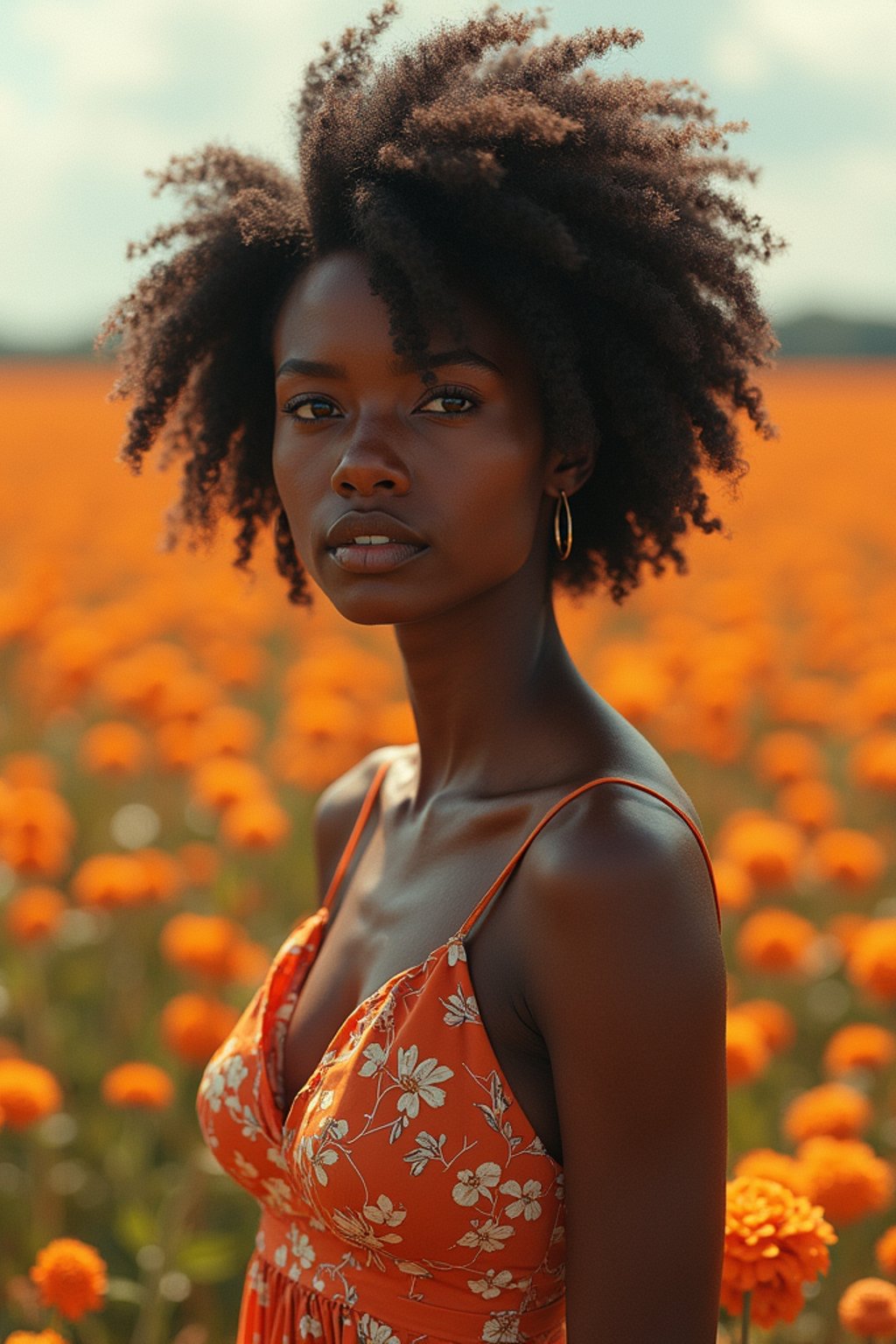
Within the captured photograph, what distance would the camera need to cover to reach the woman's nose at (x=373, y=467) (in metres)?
2.03

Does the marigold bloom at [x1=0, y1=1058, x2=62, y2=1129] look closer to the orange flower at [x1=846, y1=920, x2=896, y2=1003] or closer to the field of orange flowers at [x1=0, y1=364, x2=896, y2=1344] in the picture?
the field of orange flowers at [x1=0, y1=364, x2=896, y2=1344]

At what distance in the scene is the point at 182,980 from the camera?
545cm

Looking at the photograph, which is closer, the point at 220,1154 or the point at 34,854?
the point at 220,1154

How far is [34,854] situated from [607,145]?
3028 millimetres

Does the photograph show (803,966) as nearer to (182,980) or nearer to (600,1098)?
(182,980)

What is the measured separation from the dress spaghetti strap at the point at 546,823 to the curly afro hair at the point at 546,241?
0.50m

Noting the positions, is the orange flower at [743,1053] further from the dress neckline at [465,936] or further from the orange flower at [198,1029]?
the dress neckline at [465,936]

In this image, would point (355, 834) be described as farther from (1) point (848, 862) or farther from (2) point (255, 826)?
(1) point (848, 862)

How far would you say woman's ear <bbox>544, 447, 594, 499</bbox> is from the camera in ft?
7.31

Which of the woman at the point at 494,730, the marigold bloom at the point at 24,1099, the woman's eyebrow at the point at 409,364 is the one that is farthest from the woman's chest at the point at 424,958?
the marigold bloom at the point at 24,1099

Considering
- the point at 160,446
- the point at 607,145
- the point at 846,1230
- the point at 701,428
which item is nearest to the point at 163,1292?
the point at 846,1230

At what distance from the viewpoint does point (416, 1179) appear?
75.5 inches

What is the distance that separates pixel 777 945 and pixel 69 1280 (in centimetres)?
243

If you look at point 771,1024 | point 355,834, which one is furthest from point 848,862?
point 355,834
